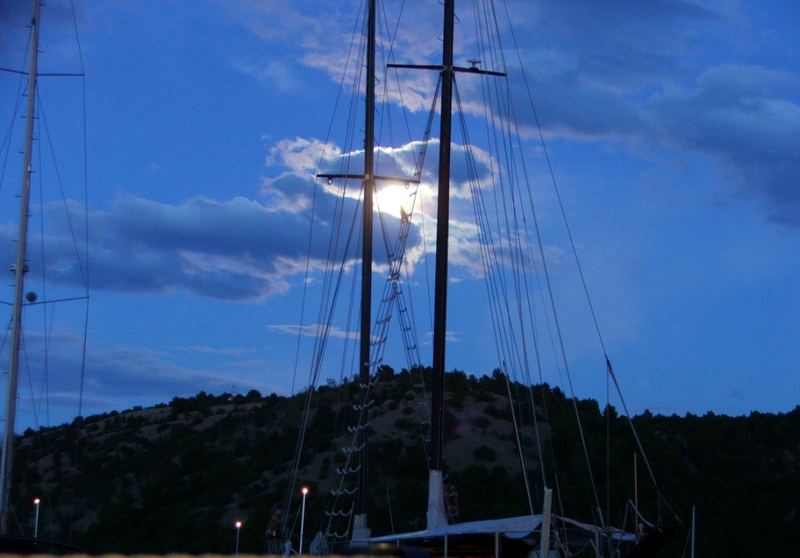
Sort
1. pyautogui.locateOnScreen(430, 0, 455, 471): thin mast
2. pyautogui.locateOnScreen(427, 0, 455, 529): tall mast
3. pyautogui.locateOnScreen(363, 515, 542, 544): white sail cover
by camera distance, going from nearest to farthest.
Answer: pyautogui.locateOnScreen(363, 515, 542, 544): white sail cover, pyautogui.locateOnScreen(427, 0, 455, 529): tall mast, pyautogui.locateOnScreen(430, 0, 455, 471): thin mast

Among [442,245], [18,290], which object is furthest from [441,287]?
[18,290]

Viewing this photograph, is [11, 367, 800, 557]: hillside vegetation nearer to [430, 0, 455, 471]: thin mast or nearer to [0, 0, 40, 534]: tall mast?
[0, 0, 40, 534]: tall mast

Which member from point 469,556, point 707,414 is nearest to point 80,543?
point 469,556

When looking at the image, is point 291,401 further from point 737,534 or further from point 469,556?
point 469,556

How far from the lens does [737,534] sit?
157 feet

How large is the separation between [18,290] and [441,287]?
8882 mm

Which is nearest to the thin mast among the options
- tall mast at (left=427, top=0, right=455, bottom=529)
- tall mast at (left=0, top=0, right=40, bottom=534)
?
tall mast at (left=427, top=0, right=455, bottom=529)

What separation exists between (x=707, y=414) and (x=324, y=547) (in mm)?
54796

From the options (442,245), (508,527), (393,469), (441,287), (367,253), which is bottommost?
(508,527)

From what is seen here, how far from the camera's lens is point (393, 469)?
54375 mm

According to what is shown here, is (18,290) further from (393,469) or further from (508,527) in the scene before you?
(393,469)

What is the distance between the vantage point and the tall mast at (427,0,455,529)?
24.0 metres

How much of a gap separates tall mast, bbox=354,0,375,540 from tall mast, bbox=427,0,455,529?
21.2ft

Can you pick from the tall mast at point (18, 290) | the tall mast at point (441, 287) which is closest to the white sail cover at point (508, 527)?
the tall mast at point (441, 287)
